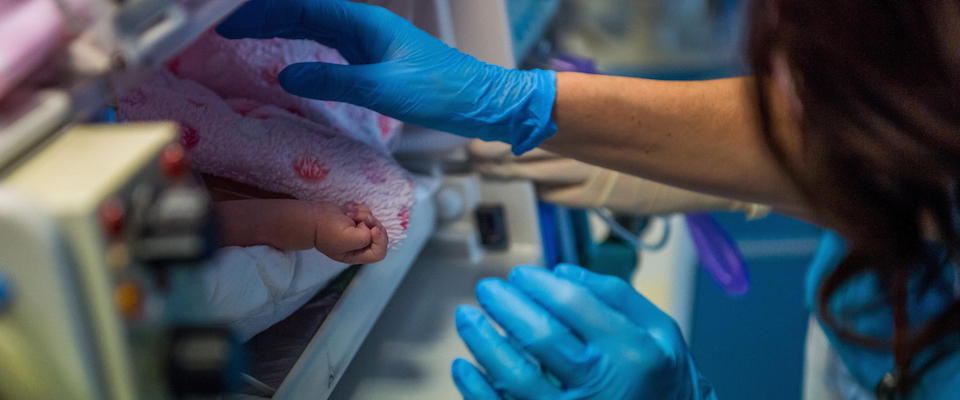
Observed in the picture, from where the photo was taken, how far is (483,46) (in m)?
1.04

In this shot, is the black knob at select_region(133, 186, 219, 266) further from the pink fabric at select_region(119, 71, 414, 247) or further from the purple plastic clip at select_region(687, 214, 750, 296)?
the purple plastic clip at select_region(687, 214, 750, 296)

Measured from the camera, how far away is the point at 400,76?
755 millimetres

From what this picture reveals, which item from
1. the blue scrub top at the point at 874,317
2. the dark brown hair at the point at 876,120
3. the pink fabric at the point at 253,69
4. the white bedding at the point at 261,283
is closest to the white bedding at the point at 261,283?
the white bedding at the point at 261,283

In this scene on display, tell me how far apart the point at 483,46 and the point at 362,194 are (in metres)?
0.35

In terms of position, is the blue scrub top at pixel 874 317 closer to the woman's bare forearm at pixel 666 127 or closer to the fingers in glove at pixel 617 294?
the woman's bare forearm at pixel 666 127

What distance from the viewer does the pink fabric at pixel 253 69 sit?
807mm

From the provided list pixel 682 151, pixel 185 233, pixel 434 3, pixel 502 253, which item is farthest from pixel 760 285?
pixel 185 233

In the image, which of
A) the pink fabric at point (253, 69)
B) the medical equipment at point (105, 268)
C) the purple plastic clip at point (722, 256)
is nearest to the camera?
the medical equipment at point (105, 268)

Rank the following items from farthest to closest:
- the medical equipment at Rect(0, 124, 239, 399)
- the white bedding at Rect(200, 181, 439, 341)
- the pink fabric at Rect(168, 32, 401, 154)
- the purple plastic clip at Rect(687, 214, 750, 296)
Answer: the purple plastic clip at Rect(687, 214, 750, 296) → the pink fabric at Rect(168, 32, 401, 154) → the white bedding at Rect(200, 181, 439, 341) → the medical equipment at Rect(0, 124, 239, 399)

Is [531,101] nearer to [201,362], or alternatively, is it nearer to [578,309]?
[578,309]

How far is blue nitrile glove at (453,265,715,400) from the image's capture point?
0.75 metres

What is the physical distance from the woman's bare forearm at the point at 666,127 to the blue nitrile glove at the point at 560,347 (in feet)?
0.55

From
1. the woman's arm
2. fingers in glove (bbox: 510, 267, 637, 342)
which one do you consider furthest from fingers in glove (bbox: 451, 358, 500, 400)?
the woman's arm

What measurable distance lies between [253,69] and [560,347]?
1.47 ft
